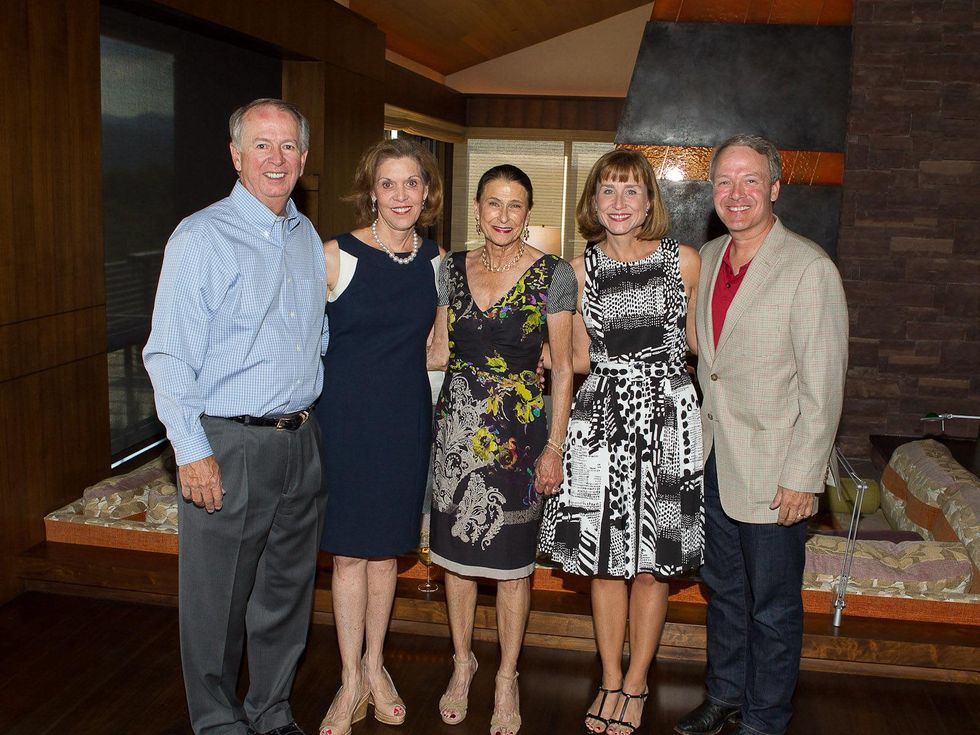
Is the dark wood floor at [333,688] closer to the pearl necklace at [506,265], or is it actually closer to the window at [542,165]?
the pearl necklace at [506,265]

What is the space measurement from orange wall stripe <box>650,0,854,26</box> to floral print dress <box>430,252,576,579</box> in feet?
10.3

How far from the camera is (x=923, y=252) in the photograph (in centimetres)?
625

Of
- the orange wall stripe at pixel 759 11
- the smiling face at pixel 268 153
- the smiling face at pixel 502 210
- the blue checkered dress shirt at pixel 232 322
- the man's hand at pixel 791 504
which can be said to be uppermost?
the orange wall stripe at pixel 759 11

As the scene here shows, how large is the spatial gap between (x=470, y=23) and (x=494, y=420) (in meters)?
8.32

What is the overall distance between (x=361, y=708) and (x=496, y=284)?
1.27 m

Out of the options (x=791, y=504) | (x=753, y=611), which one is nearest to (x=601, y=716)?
(x=753, y=611)

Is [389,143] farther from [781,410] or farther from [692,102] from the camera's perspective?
[692,102]

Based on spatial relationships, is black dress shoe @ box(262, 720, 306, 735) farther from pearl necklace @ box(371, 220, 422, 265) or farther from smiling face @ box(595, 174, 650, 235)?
smiling face @ box(595, 174, 650, 235)

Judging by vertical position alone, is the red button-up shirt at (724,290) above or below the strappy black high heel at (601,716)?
above

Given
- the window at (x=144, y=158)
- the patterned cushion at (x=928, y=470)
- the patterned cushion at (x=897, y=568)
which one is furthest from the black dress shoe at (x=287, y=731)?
the patterned cushion at (x=928, y=470)

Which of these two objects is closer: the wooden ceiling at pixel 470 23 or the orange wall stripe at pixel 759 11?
the orange wall stripe at pixel 759 11

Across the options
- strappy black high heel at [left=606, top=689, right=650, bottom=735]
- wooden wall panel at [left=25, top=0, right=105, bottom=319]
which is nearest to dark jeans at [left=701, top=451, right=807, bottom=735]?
strappy black high heel at [left=606, top=689, right=650, bottom=735]

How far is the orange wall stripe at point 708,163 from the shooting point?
17.2 feet

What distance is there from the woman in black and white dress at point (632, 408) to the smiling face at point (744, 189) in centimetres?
19
